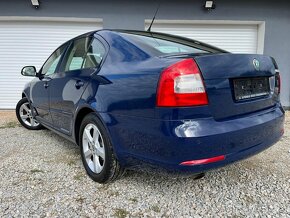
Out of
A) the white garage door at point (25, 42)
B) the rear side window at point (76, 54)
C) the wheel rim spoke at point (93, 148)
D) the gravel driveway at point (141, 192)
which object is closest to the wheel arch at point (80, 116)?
the wheel rim spoke at point (93, 148)

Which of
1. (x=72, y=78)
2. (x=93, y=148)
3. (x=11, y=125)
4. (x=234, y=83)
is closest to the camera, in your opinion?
(x=234, y=83)

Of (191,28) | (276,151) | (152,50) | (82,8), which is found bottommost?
(276,151)

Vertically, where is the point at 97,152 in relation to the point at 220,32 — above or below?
below

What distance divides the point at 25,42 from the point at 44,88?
14.5 feet

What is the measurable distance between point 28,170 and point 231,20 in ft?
20.7

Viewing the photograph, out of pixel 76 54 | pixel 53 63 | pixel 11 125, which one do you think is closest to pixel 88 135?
pixel 76 54

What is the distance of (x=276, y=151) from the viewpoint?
11.8 ft

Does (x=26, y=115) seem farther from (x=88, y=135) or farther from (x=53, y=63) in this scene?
(x=88, y=135)

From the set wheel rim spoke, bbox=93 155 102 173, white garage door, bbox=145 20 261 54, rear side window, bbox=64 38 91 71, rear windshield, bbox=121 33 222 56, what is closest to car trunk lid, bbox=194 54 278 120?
rear windshield, bbox=121 33 222 56

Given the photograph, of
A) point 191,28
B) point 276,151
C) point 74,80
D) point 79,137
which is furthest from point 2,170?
point 191,28

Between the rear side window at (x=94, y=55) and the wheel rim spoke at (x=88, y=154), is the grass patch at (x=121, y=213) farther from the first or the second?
the rear side window at (x=94, y=55)

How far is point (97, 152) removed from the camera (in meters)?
2.56

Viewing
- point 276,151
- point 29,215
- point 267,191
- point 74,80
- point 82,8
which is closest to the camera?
point 29,215

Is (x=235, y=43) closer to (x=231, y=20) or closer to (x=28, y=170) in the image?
(x=231, y=20)
